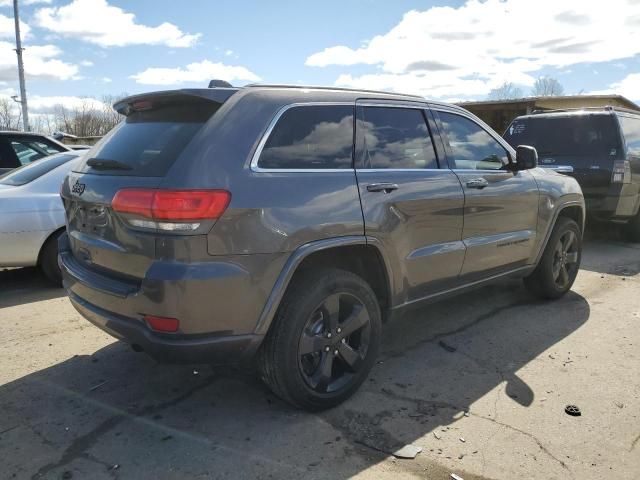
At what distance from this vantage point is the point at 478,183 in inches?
163

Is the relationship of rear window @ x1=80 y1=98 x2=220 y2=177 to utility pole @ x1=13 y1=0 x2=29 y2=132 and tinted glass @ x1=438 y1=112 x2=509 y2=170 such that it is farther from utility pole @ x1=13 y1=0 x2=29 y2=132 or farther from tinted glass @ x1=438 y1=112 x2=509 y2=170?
utility pole @ x1=13 y1=0 x2=29 y2=132

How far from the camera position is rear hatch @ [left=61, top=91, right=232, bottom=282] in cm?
276

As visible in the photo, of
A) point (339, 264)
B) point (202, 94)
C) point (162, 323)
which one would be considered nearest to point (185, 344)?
point (162, 323)

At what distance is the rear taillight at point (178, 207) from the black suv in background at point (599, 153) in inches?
236

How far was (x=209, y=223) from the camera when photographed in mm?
2629

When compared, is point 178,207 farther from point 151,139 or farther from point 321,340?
point 321,340

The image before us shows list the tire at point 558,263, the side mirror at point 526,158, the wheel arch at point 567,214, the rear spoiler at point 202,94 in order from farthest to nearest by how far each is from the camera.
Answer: the tire at point 558,263 < the wheel arch at point 567,214 < the side mirror at point 526,158 < the rear spoiler at point 202,94

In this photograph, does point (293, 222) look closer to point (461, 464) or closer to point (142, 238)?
point (142, 238)

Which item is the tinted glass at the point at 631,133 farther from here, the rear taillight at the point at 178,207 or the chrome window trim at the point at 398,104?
the rear taillight at the point at 178,207

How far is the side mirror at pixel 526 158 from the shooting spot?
450 cm

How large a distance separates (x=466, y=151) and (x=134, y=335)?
2787 millimetres

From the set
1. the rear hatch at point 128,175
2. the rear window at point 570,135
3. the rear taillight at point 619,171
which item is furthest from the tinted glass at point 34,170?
the rear taillight at point 619,171

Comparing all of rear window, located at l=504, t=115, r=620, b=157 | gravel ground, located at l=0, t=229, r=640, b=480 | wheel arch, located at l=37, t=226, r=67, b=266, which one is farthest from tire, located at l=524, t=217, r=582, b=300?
wheel arch, located at l=37, t=226, r=67, b=266

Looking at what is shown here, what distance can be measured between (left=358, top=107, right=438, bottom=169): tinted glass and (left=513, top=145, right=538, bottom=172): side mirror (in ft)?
3.39
